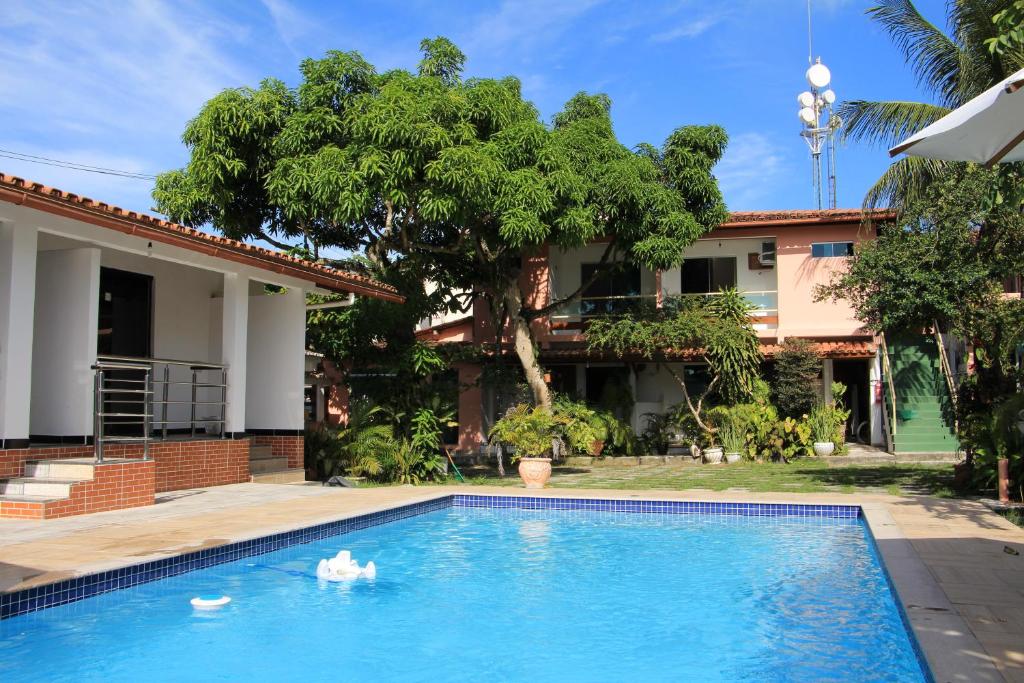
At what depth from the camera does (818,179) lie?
31.3 m

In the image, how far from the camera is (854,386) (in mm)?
23828

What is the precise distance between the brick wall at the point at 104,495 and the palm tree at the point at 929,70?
12.4 m

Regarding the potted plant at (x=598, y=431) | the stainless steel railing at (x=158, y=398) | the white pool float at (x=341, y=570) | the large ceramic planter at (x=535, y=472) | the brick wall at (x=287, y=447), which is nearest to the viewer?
the white pool float at (x=341, y=570)

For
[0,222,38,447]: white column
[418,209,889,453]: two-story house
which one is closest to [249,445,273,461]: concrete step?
[0,222,38,447]: white column

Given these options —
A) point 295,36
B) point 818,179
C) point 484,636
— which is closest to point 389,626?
point 484,636

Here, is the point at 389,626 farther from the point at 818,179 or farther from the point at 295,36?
the point at 818,179

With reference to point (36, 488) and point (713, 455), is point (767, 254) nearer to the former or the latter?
point (713, 455)

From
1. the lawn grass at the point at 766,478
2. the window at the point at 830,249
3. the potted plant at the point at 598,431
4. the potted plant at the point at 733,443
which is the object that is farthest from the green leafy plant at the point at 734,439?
the window at the point at 830,249

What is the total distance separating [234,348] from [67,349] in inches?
106

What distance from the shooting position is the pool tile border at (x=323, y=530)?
5.80 meters

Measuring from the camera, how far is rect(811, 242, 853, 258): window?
21859 mm

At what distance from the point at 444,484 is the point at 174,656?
8729 millimetres

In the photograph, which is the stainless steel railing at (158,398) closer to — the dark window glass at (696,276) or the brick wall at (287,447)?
the brick wall at (287,447)

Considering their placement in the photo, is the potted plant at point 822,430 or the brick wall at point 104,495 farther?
the potted plant at point 822,430
